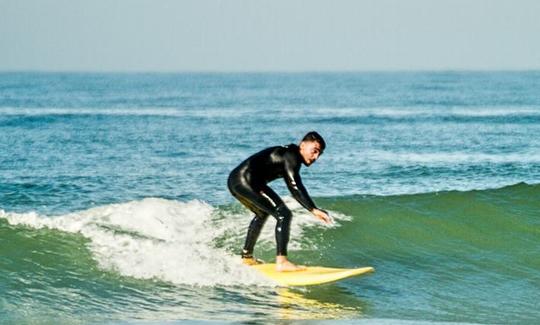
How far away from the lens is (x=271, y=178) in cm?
1149

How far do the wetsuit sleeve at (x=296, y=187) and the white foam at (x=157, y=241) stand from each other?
1.20 metres

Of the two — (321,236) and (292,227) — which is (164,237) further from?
(321,236)

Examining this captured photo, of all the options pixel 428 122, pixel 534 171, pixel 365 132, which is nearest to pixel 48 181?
pixel 534 171

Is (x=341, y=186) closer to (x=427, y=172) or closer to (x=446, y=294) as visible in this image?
(x=427, y=172)

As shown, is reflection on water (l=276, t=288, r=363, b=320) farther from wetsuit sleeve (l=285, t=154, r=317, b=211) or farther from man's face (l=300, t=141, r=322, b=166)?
man's face (l=300, t=141, r=322, b=166)

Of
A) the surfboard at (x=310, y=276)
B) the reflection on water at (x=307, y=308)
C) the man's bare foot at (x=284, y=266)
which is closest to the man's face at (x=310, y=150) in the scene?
the man's bare foot at (x=284, y=266)

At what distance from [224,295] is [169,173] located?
45.8 ft

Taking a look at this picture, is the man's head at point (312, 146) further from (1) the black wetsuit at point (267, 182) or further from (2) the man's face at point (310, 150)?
(1) the black wetsuit at point (267, 182)

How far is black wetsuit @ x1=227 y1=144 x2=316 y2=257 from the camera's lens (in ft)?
36.4

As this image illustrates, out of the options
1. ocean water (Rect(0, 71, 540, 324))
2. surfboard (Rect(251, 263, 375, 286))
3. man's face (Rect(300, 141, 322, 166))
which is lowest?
ocean water (Rect(0, 71, 540, 324))

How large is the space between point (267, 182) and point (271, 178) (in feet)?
0.23

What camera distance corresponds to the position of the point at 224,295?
11.3 metres

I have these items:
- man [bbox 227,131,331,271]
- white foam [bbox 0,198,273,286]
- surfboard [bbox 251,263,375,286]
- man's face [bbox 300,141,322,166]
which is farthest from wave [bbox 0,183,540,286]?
man's face [bbox 300,141,322,166]

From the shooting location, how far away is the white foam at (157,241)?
11898 millimetres
